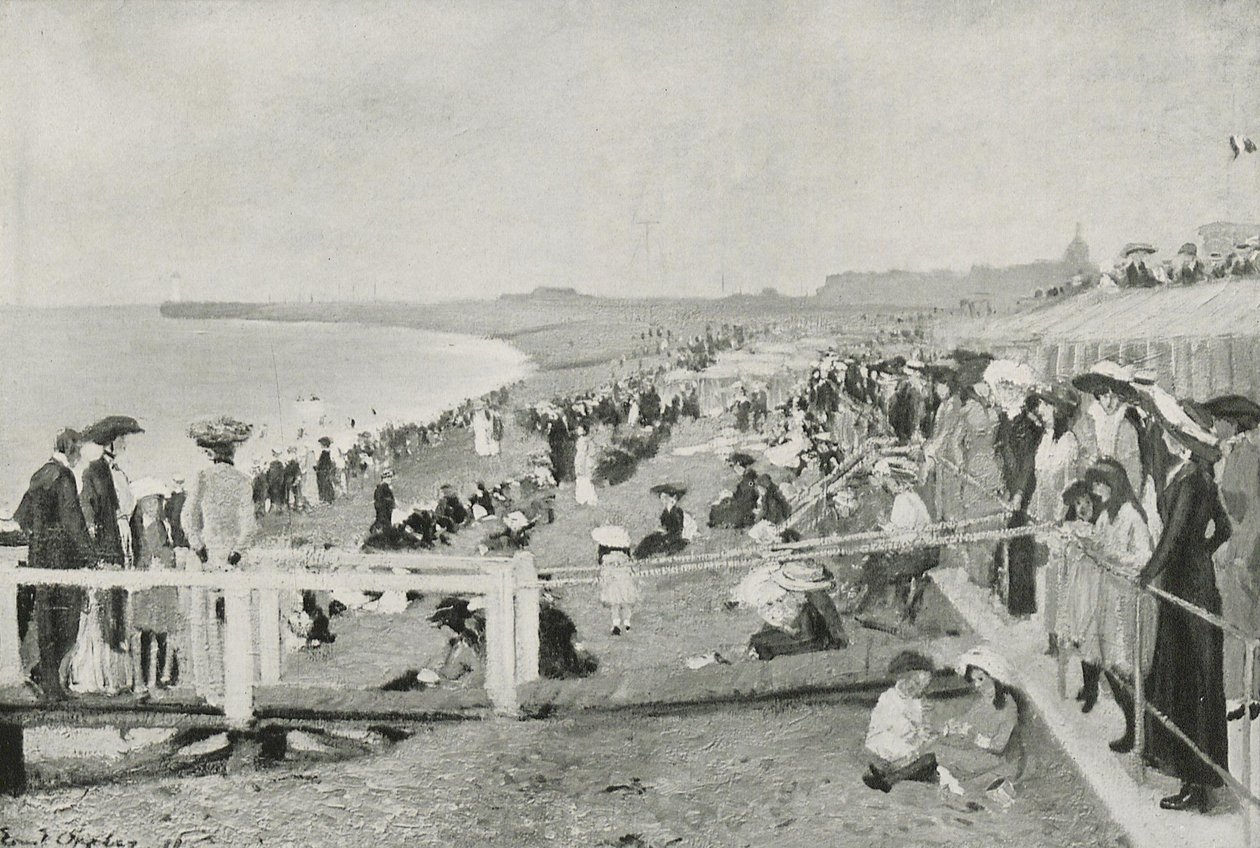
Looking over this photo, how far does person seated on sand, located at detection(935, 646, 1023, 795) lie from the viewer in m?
3.68

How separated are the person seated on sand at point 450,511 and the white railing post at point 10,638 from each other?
1734 mm

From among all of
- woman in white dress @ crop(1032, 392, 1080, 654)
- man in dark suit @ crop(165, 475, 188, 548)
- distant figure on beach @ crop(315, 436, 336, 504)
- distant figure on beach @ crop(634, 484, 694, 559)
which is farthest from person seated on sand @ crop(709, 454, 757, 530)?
man in dark suit @ crop(165, 475, 188, 548)

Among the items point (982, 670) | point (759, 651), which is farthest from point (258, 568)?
point (982, 670)

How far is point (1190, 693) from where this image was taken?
3605mm

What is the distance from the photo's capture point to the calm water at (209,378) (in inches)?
161

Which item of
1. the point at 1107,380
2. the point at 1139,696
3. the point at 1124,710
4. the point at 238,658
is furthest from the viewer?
the point at 238,658

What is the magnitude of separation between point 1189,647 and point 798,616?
1343mm

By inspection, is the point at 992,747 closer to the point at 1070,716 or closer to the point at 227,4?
the point at 1070,716

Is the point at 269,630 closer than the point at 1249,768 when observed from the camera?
No

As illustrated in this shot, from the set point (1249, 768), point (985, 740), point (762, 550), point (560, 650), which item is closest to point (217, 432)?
point (560, 650)

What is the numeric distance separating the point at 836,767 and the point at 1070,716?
86 cm

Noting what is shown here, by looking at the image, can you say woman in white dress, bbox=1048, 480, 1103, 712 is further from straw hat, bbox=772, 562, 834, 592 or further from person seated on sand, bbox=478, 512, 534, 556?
person seated on sand, bbox=478, 512, 534, 556
